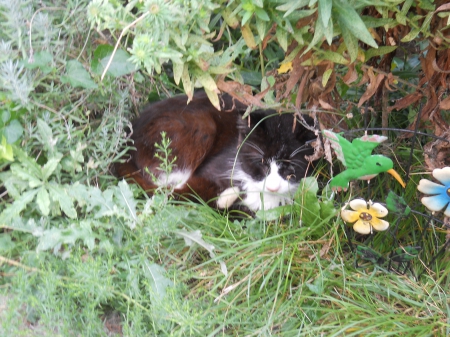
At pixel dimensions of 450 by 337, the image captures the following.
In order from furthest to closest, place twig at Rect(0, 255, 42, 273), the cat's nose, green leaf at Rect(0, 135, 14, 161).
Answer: the cat's nose → green leaf at Rect(0, 135, 14, 161) → twig at Rect(0, 255, 42, 273)

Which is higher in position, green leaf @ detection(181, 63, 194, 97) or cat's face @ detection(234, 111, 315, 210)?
green leaf @ detection(181, 63, 194, 97)

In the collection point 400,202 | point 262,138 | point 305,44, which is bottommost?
point 262,138

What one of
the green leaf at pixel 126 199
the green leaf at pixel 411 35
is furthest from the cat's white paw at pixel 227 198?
the green leaf at pixel 411 35

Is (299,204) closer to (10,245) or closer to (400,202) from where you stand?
(400,202)

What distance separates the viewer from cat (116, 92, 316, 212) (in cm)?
204

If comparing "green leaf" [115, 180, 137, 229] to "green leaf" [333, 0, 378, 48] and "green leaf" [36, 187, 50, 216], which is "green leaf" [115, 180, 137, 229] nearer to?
"green leaf" [36, 187, 50, 216]

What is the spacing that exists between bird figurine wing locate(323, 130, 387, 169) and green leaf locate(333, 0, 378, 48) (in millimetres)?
242

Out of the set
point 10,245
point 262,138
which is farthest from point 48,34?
point 262,138

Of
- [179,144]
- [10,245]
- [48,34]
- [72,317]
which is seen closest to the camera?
[72,317]

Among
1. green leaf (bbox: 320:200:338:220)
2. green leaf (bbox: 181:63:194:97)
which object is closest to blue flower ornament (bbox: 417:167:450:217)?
green leaf (bbox: 320:200:338:220)

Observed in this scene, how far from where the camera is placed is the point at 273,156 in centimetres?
205

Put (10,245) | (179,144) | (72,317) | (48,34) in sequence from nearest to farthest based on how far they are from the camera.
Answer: (72,317), (10,245), (48,34), (179,144)

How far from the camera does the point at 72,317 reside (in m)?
1.50

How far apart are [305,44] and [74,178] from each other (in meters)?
0.94
